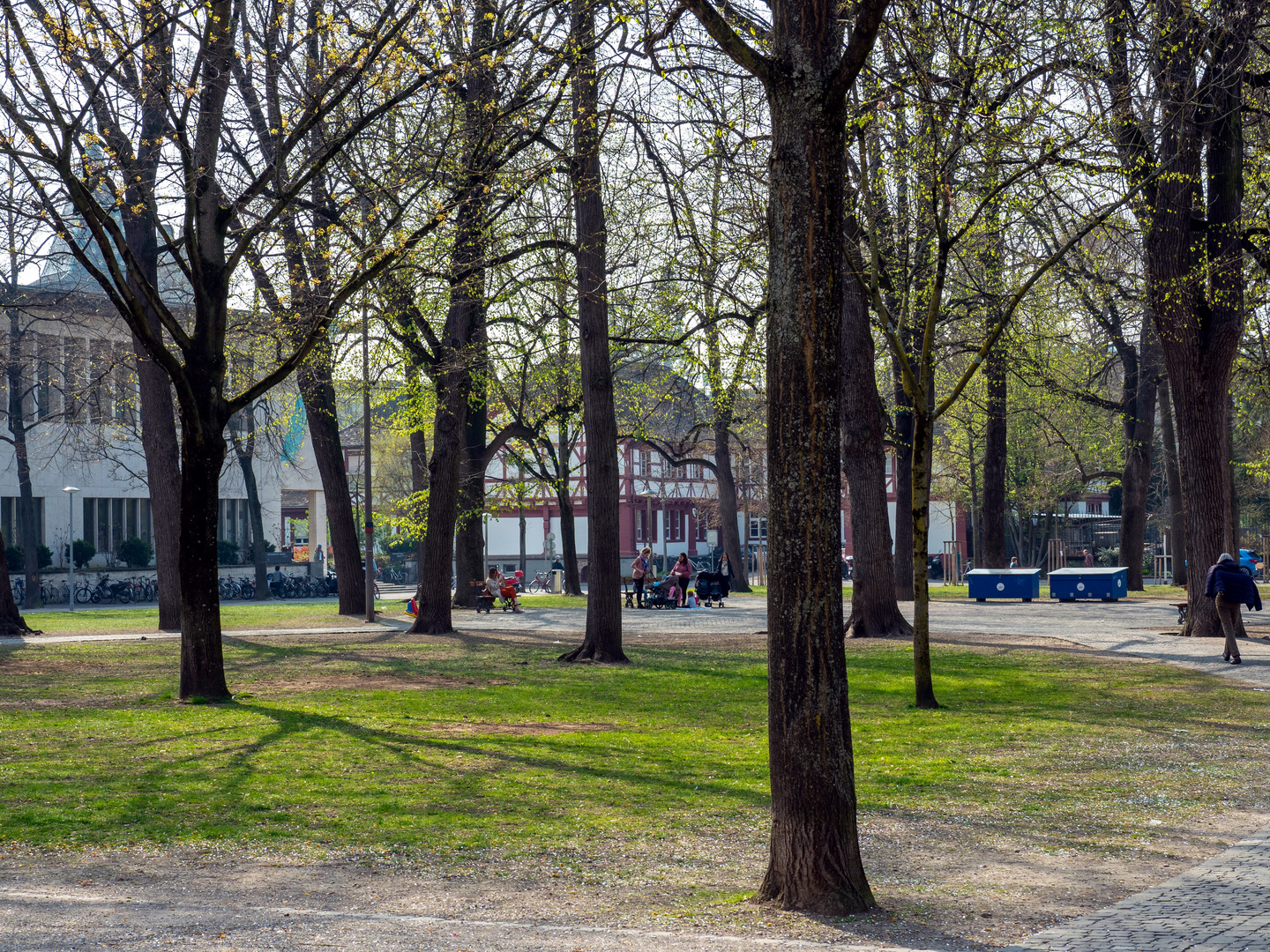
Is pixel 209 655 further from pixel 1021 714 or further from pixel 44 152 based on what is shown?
pixel 1021 714

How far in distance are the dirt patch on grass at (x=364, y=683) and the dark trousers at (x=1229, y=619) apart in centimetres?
979

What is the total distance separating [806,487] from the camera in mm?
5875

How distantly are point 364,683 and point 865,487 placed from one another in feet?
32.1

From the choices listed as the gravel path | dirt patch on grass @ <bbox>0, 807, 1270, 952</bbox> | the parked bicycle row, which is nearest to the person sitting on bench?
the parked bicycle row

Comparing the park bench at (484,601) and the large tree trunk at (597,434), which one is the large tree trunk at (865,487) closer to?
the large tree trunk at (597,434)

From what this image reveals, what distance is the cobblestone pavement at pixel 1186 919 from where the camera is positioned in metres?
4.93

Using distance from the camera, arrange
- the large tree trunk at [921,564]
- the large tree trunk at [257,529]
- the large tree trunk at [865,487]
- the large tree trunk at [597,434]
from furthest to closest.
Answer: the large tree trunk at [257,529] < the large tree trunk at [865,487] < the large tree trunk at [597,434] < the large tree trunk at [921,564]

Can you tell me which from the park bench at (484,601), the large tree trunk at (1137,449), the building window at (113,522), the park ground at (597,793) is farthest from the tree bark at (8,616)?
the large tree trunk at (1137,449)

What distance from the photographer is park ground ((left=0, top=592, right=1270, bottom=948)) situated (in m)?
5.95

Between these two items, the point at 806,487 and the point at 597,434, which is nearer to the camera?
the point at 806,487

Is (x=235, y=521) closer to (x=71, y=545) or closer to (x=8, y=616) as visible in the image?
(x=71, y=545)

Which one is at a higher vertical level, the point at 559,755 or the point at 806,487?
the point at 806,487

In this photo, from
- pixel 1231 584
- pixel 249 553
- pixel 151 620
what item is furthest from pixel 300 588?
pixel 1231 584

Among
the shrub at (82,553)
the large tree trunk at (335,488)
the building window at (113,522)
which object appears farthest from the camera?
the building window at (113,522)
